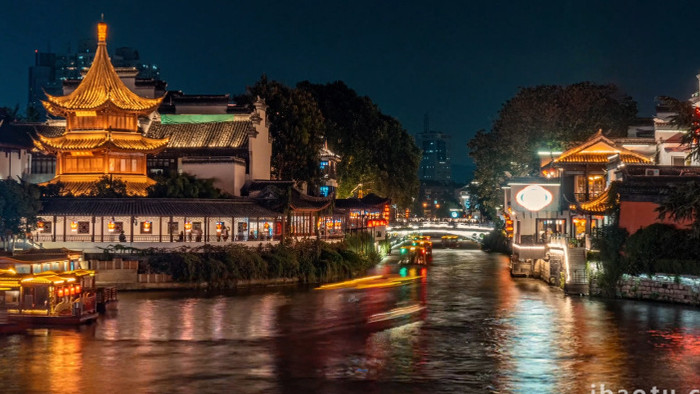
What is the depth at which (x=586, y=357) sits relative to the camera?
32406mm

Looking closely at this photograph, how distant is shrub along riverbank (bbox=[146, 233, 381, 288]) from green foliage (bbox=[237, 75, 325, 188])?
54.3ft

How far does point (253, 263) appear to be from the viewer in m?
57.4

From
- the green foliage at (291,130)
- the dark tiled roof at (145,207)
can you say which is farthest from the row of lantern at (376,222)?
the dark tiled roof at (145,207)

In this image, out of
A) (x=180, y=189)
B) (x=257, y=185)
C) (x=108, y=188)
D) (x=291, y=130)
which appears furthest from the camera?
(x=291, y=130)

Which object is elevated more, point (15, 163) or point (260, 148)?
point (260, 148)

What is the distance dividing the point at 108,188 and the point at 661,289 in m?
A: 38.8

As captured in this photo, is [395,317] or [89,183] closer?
[395,317]

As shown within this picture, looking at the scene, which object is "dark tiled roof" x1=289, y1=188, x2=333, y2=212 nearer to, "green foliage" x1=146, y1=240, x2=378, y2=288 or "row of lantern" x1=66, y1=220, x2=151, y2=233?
"green foliage" x1=146, y1=240, x2=378, y2=288

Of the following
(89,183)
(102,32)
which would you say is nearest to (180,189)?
(89,183)

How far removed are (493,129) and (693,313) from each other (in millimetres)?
61342

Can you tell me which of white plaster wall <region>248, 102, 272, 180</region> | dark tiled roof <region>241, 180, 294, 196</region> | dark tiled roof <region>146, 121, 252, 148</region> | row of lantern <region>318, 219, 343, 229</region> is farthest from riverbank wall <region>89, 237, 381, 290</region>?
dark tiled roof <region>146, 121, 252, 148</region>

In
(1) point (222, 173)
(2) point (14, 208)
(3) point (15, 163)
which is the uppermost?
(3) point (15, 163)

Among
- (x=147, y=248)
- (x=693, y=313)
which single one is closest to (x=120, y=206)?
(x=147, y=248)

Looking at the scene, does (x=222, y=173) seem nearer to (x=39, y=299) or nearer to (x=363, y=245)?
(x=363, y=245)
